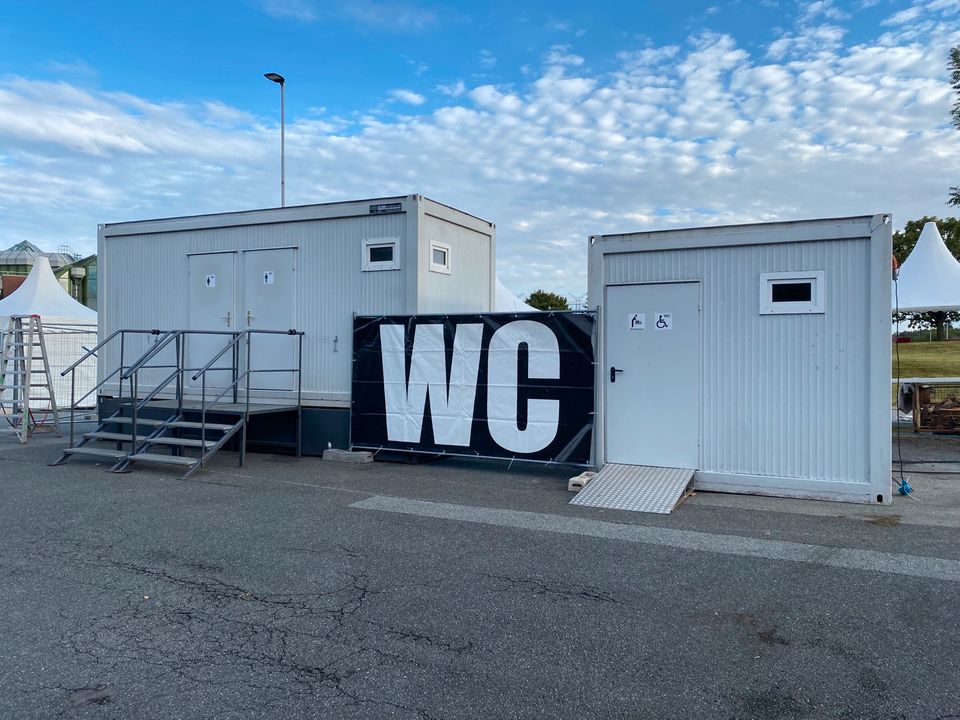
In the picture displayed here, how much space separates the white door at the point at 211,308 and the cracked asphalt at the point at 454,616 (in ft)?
12.8

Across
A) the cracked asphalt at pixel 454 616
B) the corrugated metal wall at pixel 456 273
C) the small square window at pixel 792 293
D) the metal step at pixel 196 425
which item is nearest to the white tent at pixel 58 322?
the metal step at pixel 196 425

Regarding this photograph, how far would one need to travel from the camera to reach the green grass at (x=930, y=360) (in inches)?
825

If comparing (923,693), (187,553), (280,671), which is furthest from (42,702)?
(923,693)

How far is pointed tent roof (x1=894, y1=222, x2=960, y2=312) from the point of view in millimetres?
13797

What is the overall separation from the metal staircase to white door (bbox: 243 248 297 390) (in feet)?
0.39

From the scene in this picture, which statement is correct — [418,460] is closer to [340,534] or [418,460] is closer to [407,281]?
[407,281]

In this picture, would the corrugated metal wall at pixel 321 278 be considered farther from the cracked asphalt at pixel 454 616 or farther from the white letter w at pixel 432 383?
the cracked asphalt at pixel 454 616

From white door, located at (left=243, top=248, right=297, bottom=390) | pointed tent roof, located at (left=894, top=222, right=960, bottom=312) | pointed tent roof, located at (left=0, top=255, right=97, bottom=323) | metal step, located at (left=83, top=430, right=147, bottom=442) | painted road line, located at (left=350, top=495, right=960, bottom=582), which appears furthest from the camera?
pointed tent roof, located at (left=0, top=255, right=97, bottom=323)

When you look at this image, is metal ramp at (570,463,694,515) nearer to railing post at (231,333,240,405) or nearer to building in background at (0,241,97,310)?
railing post at (231,333,240,405)

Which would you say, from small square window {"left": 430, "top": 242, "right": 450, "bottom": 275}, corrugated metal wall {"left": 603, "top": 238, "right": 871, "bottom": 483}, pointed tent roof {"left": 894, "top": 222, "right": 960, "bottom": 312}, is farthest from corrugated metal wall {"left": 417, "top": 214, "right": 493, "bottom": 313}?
pointed tent roof {"left": 894, "top": 222, "right": 960, "bottom": 312}

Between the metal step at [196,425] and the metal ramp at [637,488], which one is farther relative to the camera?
the metal step at [196,425]

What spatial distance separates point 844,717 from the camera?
3.08 m

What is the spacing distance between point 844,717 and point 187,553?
443 centimetres

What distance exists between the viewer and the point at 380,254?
31.9 feet
